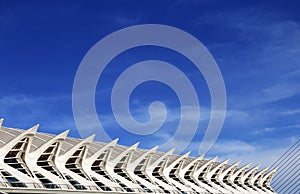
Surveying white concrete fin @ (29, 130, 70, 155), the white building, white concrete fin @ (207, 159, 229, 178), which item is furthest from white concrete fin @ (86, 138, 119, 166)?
white concrete fin @ (207, 159, 229, 178)

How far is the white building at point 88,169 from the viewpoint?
40.8m

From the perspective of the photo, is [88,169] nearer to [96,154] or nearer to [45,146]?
[96,154]

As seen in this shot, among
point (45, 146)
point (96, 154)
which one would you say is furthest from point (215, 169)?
point (45, 146)

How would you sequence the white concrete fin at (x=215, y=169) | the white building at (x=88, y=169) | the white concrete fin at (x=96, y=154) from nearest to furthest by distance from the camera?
the white building at (x=88, y=169) < the white concrete fin at (x=96, y=154) < the white concrete fin at (x=215, y=169)

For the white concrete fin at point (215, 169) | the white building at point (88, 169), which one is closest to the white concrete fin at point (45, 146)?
the white building at point (88, 169)

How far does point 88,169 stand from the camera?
167 ft

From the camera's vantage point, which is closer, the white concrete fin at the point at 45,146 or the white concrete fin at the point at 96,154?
the white concrete fin at the point at 45,146

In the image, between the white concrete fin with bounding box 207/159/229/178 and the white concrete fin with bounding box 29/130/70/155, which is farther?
the white concrete fin with bounding box 207/159/229/178

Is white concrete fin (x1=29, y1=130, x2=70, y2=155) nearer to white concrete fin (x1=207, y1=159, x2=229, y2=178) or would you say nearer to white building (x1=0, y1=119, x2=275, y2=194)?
white building (x1=0, y1=119, x2=275, y2=194)

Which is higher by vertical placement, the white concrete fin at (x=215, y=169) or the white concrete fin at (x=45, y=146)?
the white concrete fin at (x=215, y=169)

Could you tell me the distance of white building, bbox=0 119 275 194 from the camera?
134ft

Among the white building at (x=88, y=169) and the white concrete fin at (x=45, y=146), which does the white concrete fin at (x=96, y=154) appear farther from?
the white concrete fin at (x=45, y=146)

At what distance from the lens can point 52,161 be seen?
47375 mm

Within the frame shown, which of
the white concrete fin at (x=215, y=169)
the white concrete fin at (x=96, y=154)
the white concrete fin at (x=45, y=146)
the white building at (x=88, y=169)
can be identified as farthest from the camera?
the white concrete fin at (x=215, y=169)
